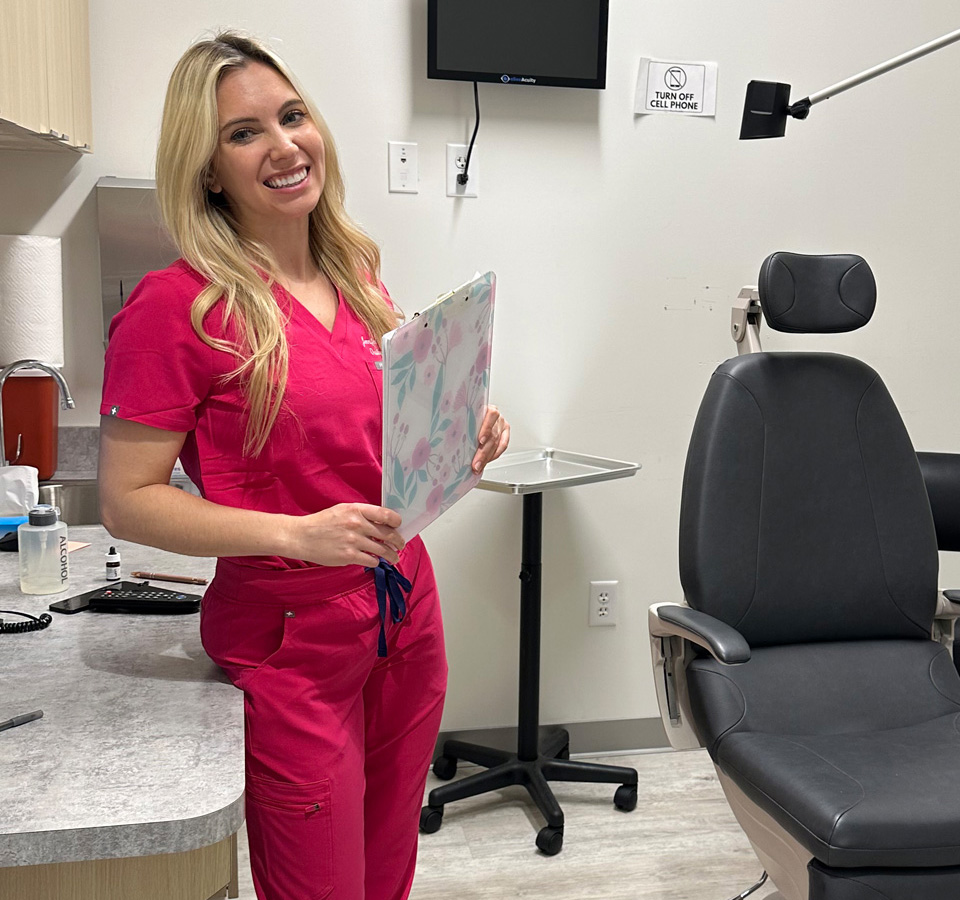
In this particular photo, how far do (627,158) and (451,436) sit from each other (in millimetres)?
1579

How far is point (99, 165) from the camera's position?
238cm

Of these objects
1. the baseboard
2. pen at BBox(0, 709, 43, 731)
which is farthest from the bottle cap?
the baseboard

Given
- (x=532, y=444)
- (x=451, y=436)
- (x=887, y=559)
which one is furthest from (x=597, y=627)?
(x=451, y=436)

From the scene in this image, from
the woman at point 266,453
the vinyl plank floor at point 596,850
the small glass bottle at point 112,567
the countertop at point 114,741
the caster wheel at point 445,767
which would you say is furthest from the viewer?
the caster wheel at point 445,767

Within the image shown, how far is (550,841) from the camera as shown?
2.33 metres

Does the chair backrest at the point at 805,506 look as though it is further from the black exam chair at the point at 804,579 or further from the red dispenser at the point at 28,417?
the red dispenser at the point at 28,417

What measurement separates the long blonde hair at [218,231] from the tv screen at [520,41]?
117 cm

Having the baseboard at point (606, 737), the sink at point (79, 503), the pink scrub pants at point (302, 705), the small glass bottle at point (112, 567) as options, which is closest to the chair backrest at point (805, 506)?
the pink scrub pants at point (302, 705)

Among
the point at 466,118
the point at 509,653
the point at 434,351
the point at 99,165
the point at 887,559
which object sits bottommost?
the point at 509,653

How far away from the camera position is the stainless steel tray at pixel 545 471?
2.30 metres

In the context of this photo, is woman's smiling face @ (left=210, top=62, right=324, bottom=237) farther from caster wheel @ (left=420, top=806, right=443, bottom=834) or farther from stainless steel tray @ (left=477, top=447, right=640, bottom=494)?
caster wheel @ (left=420, top=806, right=443, bottom=834)

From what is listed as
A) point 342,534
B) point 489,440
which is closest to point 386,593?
point 342,534

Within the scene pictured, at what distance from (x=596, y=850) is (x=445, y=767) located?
0.48 metres

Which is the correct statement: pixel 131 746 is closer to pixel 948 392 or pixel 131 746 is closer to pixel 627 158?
pixel 627 158
